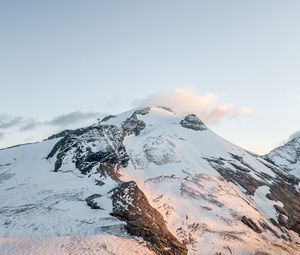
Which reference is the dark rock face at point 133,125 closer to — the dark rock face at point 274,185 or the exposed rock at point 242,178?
the dark rock face at point 274,185

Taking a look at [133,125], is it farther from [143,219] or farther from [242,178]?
[143,219]

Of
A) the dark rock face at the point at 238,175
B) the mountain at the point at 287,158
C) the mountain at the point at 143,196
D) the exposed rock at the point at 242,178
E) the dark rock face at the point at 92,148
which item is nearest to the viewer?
the mountain at the point at 143,196

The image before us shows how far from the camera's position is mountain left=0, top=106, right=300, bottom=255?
58.6 metres

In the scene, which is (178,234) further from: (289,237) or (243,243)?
(289,237)

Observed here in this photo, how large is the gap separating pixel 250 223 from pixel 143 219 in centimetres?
2315

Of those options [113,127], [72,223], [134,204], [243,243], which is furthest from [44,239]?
[113,127]

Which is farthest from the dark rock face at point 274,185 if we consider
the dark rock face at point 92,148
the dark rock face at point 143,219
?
the dark rock face at point 143,219

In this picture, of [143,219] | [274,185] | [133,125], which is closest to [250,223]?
[143,219]

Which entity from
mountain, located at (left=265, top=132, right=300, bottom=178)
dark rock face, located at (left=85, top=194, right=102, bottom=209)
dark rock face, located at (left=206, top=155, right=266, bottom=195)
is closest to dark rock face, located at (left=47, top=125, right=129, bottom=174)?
dark rock face, located at (left=85, top=194, right=102, bottom=209)

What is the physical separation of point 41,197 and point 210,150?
179 feet

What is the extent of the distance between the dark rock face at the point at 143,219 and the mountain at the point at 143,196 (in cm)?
16

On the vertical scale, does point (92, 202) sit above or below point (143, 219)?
below

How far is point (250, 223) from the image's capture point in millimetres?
79688

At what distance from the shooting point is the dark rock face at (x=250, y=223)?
78812 mm
